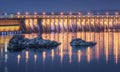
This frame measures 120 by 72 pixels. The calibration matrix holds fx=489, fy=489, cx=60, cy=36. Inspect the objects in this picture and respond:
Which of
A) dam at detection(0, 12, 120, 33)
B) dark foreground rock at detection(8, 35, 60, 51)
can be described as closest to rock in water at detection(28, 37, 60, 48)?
dark foreground rock at detection(8, 35, 60, 51)

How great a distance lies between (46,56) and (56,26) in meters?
94.8

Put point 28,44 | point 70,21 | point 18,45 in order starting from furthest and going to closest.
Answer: point 70,21
point 28,44
point 18,45

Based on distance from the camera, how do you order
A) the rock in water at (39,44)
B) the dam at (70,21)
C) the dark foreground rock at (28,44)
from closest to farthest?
the dark foreground rock at (28,44), the rock in water at (39,44), the dam at (70,21)

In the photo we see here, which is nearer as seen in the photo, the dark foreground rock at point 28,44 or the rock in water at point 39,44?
the dark foreground rock at point 28,44

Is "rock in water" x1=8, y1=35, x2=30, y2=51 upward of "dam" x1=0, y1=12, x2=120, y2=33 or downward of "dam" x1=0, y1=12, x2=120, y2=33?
downward

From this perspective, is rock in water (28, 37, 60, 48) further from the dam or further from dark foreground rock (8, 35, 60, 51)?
the dam

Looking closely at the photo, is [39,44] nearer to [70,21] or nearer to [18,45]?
[18,45]

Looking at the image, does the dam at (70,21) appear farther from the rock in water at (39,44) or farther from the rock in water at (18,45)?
the rock in water at (18,45)

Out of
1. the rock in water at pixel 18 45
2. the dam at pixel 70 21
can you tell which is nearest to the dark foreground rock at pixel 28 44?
the rock in water at pixel 18 45

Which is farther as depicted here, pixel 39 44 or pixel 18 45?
pixel 39 44

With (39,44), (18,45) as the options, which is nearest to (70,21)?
(39,44)

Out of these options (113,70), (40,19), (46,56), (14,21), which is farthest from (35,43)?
(40,19)

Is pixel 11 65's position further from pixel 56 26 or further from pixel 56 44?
pixel 56 26

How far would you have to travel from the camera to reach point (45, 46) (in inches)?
1933
